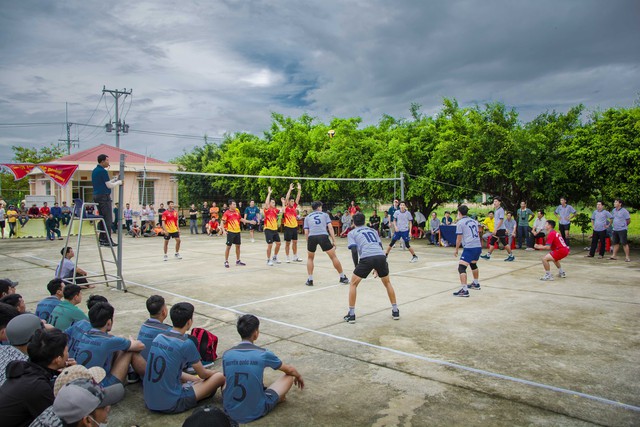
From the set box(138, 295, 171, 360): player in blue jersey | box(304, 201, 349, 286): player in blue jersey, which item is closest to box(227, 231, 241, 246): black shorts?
box(304, 201, 349, 286): player in blue jersey

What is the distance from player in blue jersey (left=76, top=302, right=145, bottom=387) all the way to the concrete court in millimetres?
292

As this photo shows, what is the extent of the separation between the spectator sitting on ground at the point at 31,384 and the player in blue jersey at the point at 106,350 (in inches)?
31.6

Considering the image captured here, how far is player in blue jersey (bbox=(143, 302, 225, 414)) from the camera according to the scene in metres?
3.81

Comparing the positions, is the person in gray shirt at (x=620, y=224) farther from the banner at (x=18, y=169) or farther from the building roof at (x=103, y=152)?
the building roof at (x=103, y=152)

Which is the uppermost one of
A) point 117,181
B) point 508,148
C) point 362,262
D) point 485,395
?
point 508,148

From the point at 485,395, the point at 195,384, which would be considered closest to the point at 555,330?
the point at 485,395

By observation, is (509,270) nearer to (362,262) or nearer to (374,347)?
(362,262)

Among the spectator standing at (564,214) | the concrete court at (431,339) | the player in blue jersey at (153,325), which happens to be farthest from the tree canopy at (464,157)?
the player in blue jersey at (153,325)

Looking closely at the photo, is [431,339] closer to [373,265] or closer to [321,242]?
[373,265]

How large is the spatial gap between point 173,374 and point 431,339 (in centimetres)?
329

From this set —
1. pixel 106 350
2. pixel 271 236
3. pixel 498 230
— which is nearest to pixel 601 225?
pixel 498 230

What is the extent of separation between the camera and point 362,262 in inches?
259

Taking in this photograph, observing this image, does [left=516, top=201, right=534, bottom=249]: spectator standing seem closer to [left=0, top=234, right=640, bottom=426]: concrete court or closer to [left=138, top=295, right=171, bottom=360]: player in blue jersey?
[left=0, top=234, right=640, bottom=426]: concrete court

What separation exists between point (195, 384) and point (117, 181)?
17.4ft
